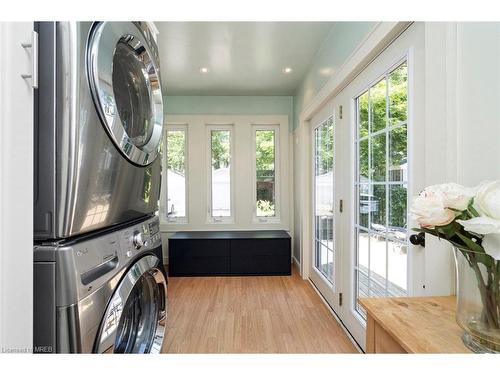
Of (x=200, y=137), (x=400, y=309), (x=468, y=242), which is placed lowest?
(x=400, y=309)

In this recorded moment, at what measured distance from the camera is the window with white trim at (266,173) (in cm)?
371

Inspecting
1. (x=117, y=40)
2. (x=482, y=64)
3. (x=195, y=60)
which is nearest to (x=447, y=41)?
(x=482, y=64)

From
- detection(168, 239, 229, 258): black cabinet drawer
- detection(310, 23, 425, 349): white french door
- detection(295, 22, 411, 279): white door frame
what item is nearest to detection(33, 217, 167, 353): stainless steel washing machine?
detection(310, 23, 425, 349): white french door

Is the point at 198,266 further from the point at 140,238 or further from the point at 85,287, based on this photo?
the point at 85,287

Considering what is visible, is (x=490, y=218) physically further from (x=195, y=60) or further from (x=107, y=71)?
(x=195, y=60)

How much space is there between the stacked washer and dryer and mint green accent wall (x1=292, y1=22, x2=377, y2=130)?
1.33 m

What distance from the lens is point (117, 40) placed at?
801 mm

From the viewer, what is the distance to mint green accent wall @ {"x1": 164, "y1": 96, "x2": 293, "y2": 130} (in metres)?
3.60

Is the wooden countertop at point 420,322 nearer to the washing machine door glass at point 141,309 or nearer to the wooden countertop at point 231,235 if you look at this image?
the washing machine door glass at point 141,309

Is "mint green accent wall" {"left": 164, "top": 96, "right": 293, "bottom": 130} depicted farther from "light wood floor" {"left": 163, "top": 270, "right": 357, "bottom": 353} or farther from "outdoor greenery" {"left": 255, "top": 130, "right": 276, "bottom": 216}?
"light wood floor" {"left": 163, "top": 270, "right": 357, "bottom": 353}

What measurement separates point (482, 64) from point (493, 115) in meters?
0.17

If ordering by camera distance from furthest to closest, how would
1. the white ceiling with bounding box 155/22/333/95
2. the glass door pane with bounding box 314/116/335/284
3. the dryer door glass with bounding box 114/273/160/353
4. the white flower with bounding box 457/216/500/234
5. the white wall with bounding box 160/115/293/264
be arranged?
the white wall with bounding box 160/115/293/264 → the glass door pane with bounding box 314/116/335/284 → the white ceiling with bounding box 155/22/333/95 → the dryer door glass with bounding box 114/273/160/353 → the white flower with bounding box 457/216/500/234

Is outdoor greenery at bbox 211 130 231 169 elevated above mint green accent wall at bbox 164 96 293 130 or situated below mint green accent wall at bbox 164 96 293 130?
below

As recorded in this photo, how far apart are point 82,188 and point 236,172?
9.85 ft
